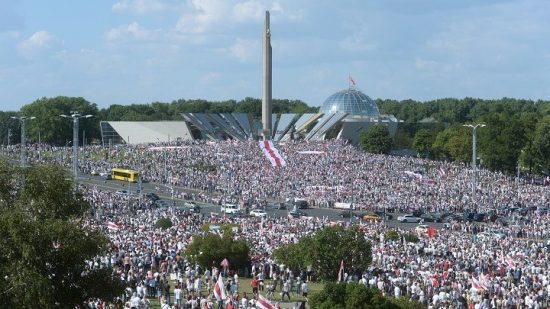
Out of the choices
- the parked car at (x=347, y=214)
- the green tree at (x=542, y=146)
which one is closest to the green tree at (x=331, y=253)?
the parked car at (x=347, y=214)

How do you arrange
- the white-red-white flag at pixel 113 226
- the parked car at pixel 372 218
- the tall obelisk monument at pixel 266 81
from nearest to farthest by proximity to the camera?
the white-red-white flag at pixel 113 226 → the parked car at pixel 372 218 → the tall obelisk monument at pixel 266 81

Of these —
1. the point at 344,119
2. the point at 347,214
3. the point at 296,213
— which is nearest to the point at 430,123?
the point at 344,119

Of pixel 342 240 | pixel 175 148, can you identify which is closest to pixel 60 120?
pixel 175 148

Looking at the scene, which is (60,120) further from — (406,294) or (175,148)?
(406,294)

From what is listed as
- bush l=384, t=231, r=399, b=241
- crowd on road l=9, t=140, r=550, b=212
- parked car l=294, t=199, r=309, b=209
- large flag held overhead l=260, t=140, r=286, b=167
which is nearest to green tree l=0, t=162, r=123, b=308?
Result: bush l=384, t=231, r=399, b=241

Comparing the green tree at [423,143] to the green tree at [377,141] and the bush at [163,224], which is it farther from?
the bush at [163,224]
